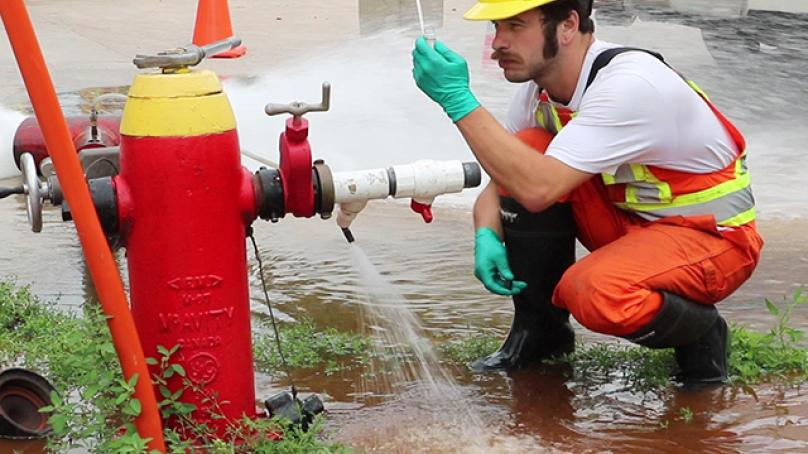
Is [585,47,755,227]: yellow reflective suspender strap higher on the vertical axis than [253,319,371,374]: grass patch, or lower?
higher

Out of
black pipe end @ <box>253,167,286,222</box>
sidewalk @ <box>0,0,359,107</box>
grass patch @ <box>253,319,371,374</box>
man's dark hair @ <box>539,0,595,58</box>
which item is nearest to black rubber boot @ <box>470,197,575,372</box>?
grass patch @ <box>253,319,371,374</box>

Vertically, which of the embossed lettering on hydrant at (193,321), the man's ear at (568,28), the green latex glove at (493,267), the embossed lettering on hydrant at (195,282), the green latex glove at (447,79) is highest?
the man's ear at (568,28)

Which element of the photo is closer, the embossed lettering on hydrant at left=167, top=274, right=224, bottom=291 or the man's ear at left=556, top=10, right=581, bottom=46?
the embossed lettering on hydrant at left=167, top=274, right=224, bottom=291

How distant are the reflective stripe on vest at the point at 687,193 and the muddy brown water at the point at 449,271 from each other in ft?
1.67

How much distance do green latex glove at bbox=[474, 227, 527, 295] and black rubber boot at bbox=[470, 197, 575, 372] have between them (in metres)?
0.07

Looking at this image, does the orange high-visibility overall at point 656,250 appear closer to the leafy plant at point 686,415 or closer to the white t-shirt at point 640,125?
the white t-shirt at point 640,125

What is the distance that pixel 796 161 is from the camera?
641 cm

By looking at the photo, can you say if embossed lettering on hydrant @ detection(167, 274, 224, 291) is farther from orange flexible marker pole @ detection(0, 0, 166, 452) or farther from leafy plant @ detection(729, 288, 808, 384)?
leafy plant @ detection(729, 288, 808, 384)

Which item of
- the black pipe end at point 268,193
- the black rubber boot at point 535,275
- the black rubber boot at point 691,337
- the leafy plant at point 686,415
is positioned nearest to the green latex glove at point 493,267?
the black rubber boot at point 535,275

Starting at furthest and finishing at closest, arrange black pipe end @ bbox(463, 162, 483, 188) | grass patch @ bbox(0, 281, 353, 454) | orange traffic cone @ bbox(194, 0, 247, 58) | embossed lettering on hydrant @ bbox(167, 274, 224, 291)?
orange traffic cone @ bbox(194, 0, 247, 58)
black pipe end @ bbox(463, 162, 483, 188)
embossed lettering on hydrant @ bbox(167, 274, 224, 291)
grass patch @ bbox(0, 281, 353, 454)

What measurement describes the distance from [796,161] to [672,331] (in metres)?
3.68

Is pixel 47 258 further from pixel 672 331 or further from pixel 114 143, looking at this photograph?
pixel 672 331

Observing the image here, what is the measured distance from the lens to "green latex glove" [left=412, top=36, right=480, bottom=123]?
2.98 m

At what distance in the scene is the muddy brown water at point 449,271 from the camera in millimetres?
2998
